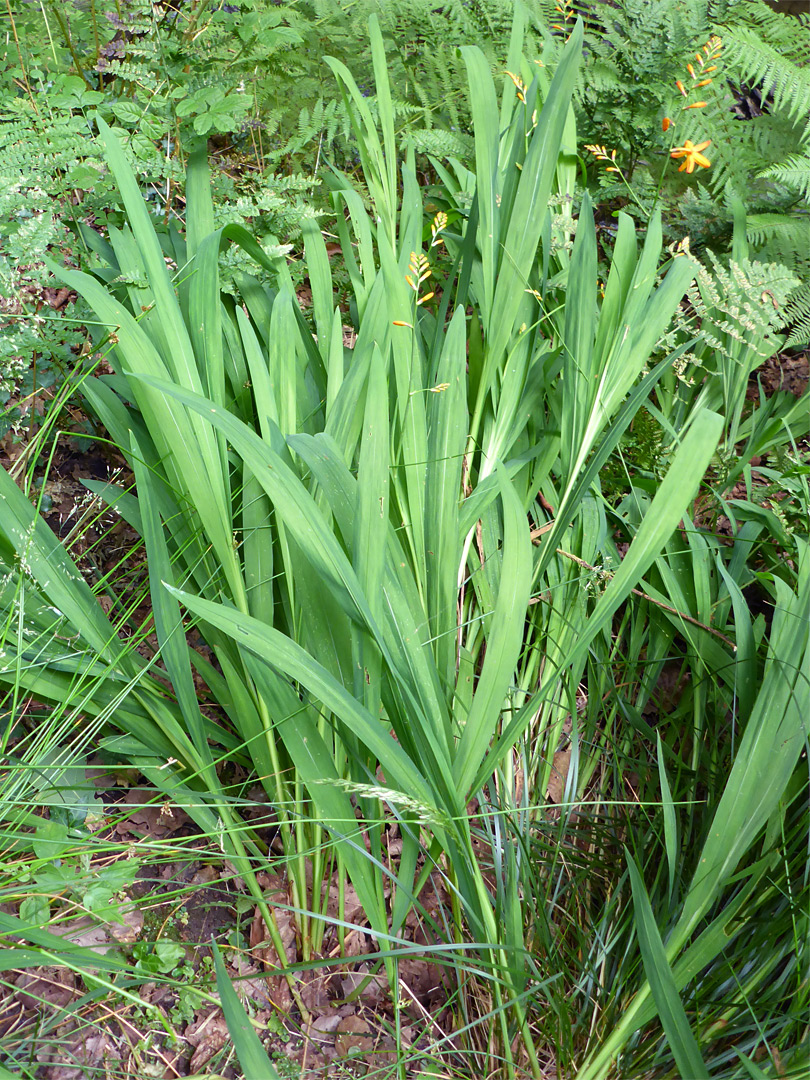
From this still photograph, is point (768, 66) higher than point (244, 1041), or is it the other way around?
point (768, 66)

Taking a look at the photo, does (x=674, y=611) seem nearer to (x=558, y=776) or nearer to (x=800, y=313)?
(x=558, y=776)

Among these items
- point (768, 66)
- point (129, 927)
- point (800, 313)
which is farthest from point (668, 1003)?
point (768, 66)

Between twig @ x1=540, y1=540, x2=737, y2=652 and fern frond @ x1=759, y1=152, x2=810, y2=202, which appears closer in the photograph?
twig @ x1=540, y1=540, x2=737, y2=652

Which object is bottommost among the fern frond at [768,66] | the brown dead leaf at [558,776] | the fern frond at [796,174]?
the brown dead leaf at [558,776]

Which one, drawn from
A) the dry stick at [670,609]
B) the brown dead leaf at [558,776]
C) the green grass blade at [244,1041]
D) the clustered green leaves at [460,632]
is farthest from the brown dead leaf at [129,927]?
the dry stick at [670,609]

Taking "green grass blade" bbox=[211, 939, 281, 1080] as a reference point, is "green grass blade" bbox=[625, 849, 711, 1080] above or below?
below

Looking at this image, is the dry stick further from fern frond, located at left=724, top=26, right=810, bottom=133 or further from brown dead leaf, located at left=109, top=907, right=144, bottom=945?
fern frond, located at left=724, top=26, right=810, bottom=133

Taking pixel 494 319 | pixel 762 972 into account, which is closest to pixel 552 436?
pixel 494 319

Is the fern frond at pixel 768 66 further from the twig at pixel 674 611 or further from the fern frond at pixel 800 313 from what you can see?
the twig at pixel 674 611

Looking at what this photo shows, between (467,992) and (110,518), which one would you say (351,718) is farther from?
(110,518)

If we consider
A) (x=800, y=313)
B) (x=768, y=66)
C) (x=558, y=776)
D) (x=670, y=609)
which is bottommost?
(x=558, y=776)

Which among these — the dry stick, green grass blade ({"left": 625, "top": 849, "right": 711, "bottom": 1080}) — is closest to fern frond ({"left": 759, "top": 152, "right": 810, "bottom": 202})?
the dry stick

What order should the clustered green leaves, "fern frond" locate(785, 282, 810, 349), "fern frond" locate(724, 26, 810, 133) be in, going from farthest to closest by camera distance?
"fern frond" locate(724, 26, 810, 133) → "fern frond" locate(785, 282, 810, 349) → the clustered green leaves

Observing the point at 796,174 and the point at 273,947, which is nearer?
the point at 273,947
